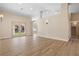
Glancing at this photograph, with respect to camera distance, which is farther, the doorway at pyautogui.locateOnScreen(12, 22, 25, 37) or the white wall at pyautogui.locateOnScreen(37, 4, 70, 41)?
the white wall at pyautogui.locateOnScreen(37, 4, 70, 41)

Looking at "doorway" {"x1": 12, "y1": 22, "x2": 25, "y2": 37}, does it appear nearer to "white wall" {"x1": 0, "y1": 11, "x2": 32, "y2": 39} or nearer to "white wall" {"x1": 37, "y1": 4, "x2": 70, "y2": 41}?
"white wall" {"x1": 0, "y1": 11, "x2": 32, "y2": 39}

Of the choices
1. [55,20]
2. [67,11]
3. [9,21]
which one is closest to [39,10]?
[9,21]

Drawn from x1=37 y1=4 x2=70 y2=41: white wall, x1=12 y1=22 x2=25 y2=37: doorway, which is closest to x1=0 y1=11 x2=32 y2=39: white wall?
x1=12 y1=22 x2=25 y2=37: doorway

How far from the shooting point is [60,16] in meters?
6.25

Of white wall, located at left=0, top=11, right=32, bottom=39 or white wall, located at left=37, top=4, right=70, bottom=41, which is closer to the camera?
white wall, located at left=0, top=11, right=32, bottom=39

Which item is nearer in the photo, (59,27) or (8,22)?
(8,22)

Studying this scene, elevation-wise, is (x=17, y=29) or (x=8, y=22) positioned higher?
(x=8, y=22)

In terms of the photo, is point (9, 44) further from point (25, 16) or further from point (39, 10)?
point (39, 10)

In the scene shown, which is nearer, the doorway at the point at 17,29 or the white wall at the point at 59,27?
the doorway at the point at 17,29

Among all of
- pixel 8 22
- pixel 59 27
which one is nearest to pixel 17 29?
pixel 8 22

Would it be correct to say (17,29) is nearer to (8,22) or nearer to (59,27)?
(8,22)

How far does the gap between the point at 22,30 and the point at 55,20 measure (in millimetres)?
3300

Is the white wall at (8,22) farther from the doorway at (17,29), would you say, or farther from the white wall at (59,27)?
the white wall at (59,27)

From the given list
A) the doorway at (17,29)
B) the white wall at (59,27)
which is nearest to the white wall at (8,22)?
the doorway at (17,29)
